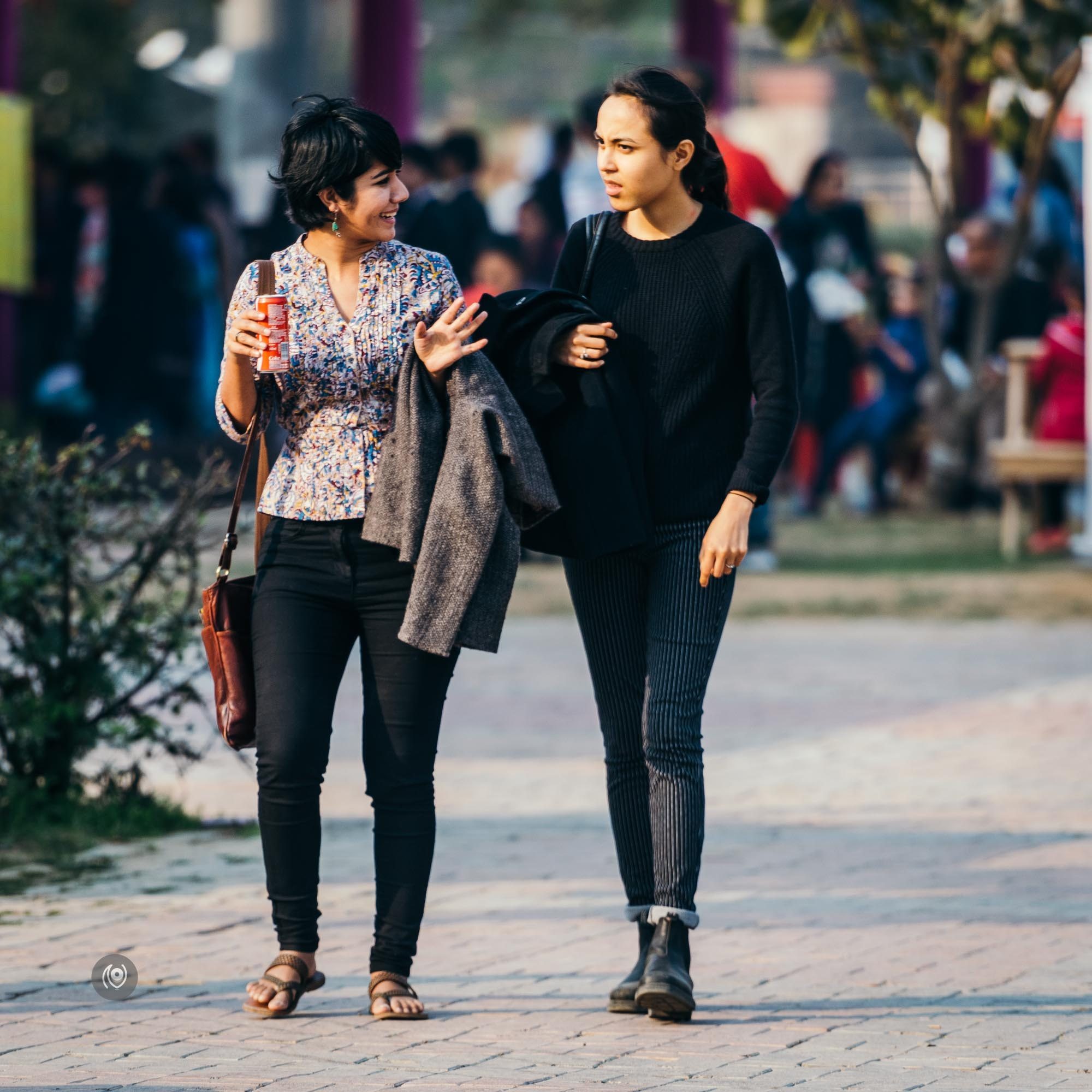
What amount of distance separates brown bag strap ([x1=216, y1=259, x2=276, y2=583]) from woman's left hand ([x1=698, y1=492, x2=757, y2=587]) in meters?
0.89

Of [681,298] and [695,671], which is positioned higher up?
[681,298]

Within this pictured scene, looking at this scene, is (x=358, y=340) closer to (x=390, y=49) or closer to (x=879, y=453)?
(x=879, y=453)

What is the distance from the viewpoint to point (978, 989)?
4.88 m

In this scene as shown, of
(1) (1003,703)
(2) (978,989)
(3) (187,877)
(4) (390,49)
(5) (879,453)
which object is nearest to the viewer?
(2) (978,989)

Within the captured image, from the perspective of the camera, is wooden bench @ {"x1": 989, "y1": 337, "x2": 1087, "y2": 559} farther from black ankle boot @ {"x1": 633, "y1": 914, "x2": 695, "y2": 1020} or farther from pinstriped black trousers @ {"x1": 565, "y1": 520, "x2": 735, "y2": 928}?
black ankle boot @ {"x1": 633, "y1": 914, "x2": 695, "y2": 1020}

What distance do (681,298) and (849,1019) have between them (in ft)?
4.93

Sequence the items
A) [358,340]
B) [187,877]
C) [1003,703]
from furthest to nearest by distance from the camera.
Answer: [1003,703], [187,877], [358,340]

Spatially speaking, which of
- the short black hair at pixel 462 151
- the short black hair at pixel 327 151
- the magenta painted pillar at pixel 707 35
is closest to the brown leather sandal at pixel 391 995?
the short black hair at pixel 327 151

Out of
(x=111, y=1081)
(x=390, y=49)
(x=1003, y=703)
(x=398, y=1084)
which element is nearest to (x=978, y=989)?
(x=398, y=1084)

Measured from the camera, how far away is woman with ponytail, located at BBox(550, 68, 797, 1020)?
4.56 meters

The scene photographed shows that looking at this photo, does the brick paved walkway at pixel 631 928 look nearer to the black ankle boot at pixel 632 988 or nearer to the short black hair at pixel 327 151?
the black ankle boot at pixel 632 988

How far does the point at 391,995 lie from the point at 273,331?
1364mm

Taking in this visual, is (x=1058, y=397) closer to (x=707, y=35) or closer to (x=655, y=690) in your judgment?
(x=707, y=35)

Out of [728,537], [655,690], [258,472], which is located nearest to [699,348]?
[728,537]
